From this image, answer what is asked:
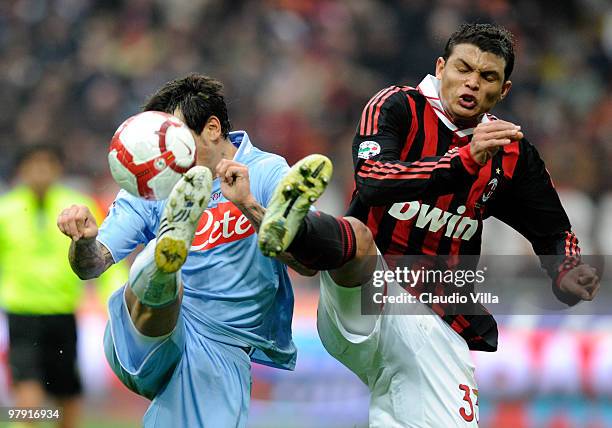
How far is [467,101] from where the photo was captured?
15.8 ft

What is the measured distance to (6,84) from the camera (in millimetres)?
11664

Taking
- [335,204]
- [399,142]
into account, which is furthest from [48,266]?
[399,142]

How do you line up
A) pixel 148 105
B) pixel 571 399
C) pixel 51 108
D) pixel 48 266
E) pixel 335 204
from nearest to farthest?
pixel 148 105 → pixel 48 266 → pixel 571 399 → pixel 335 204 → pixel 51 108

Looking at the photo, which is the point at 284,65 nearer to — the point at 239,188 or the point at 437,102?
the point at 437,102

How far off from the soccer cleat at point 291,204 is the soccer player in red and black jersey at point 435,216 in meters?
0.34

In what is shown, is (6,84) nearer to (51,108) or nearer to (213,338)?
(51,108)

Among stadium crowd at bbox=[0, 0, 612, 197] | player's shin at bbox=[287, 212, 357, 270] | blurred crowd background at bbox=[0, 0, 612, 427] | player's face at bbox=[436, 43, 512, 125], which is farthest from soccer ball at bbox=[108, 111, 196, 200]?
Answer: stadium crowd at bbox=[0, 0, 612, 197]

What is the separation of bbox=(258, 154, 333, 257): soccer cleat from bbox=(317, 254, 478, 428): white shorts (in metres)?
0.60

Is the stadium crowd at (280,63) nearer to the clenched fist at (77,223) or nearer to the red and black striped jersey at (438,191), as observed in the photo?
the red and black striped jersey at (438,191)

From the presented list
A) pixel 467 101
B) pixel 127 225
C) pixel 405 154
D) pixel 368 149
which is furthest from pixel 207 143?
pixel 467 101

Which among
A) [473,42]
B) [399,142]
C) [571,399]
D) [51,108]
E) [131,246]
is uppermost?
[51,108]

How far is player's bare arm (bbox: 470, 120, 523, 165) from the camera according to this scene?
13.9 feet

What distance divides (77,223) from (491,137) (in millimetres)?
1631

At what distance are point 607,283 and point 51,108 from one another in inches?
227
